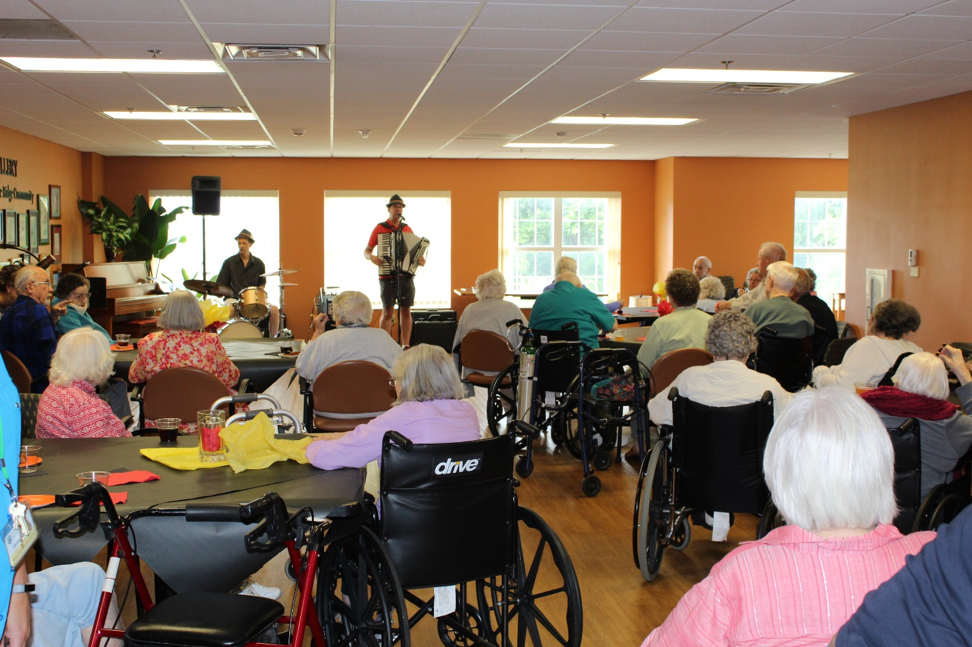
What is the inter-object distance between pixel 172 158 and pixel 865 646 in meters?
12.7

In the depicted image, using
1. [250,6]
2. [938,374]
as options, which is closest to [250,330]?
[250,6]

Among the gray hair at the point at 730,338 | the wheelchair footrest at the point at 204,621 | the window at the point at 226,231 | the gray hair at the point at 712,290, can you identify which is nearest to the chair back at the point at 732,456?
the gray hair at the point at 730,338

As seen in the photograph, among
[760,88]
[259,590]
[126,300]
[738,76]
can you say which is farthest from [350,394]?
[126,300]

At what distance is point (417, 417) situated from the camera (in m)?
2.81

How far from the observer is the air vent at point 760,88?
6320mm

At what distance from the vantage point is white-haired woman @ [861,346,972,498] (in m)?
3.32

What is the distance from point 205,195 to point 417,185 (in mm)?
3080

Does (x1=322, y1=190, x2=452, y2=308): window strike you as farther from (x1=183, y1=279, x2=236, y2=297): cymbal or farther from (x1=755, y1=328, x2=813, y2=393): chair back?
(x1=755, y1=328, x2=813, y2=393): chair back

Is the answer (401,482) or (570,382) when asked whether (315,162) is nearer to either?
(570,382)

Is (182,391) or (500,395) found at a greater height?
(182,391)

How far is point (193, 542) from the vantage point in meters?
2.38

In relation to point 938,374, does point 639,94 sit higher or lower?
higher

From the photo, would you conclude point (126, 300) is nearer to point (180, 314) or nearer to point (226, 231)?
point (226, 231)

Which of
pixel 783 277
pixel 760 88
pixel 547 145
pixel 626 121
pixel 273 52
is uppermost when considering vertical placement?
pixel 547 145
